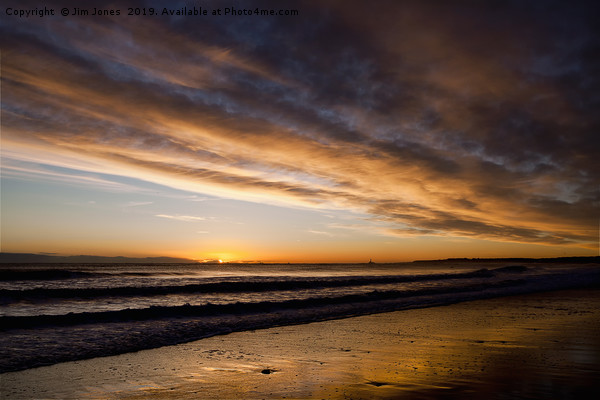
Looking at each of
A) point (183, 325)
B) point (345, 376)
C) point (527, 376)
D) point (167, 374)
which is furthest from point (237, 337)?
point (527, 376)

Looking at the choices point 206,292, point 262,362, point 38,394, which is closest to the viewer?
point 38,394

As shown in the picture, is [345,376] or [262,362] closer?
[345,376]

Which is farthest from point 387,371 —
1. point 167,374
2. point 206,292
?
point 206,292

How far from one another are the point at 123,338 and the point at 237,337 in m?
3.09

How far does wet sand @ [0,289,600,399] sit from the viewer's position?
6305 mm

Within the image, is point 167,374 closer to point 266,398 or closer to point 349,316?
point 266,398

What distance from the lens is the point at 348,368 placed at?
7730mm

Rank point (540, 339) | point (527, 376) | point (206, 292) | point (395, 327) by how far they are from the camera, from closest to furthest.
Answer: point (527, 376), point (540, 339), point (395, 327), point (206, 292)

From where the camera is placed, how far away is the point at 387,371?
7480 mm

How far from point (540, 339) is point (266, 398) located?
8.28 m

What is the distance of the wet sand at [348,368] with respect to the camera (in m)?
6.30

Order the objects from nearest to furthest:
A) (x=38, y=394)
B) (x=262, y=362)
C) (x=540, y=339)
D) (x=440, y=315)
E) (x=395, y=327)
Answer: (x=38, y=394)
(x=262, y=362)
(x=540, y=339)
(x=395, y=327)
(x=440, y=315)

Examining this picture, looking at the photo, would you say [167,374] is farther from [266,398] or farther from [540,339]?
[540,339]

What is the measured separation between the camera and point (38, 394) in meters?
6.38
